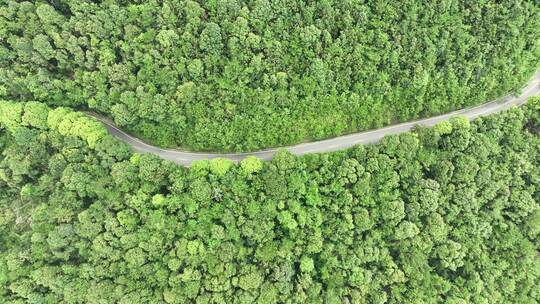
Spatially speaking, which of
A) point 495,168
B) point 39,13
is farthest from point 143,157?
point 495,168

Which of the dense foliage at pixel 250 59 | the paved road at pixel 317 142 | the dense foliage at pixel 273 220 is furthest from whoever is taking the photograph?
the paved road at pixel 317 142

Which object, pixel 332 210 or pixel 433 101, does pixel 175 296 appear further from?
pixel 433 101

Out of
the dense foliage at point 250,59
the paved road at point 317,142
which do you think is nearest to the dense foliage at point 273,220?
the paved road at point 317,142

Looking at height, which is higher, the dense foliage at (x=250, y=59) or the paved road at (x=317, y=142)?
the dense foliage at (x=250, y=59)

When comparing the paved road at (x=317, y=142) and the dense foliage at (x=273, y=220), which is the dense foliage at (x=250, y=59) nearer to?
the paved road at (x=317, y=142)

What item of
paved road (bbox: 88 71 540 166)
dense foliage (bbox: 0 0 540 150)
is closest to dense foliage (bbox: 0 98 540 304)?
paved road (bbox: 88 71 540 166)

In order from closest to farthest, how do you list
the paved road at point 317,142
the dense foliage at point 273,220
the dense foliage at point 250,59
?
the dense foliage at point 273,220 < the dense foliage at point 250,59 < the paved road at point 317,142

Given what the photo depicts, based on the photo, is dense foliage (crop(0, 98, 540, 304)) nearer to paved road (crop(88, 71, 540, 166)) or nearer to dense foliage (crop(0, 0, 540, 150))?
paved road (crop(88, 71, 540, 166))

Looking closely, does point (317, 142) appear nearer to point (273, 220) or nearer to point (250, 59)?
point (273, 220)
